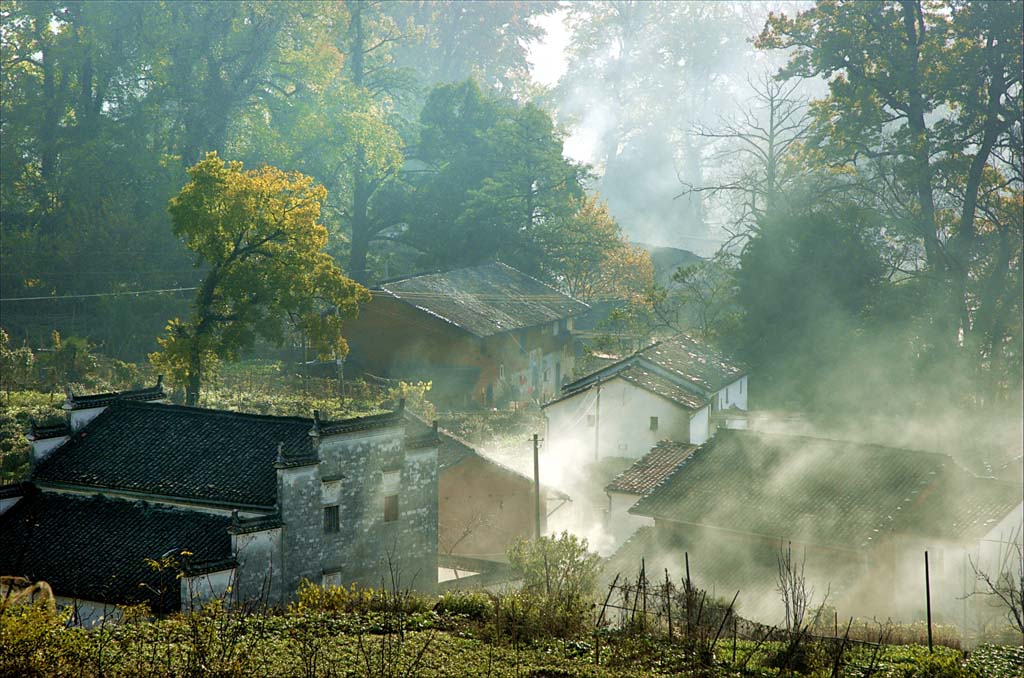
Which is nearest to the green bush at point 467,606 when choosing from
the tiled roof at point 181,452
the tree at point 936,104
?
the tiled roof at point 181,452

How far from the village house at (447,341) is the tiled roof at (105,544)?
750 inches

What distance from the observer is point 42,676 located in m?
12.9

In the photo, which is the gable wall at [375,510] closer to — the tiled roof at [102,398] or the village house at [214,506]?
the village house at [214,506]

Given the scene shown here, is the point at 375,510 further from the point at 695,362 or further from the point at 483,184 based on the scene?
the point at 483,184

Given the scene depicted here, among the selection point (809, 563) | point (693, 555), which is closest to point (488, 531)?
point (693, 555)

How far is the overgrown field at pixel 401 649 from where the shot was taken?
13.6 meters

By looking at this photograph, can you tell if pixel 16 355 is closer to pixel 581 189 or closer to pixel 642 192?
pixel 581 189

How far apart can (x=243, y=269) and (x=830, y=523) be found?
1696 centimetres

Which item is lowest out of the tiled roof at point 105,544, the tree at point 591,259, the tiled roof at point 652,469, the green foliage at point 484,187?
the tiled roof at point 105,544

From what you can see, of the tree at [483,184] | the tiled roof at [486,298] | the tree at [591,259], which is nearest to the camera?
the tiled roof at [486,298]

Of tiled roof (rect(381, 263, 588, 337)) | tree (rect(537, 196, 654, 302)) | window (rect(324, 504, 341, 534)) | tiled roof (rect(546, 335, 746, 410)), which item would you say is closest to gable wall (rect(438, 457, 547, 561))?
window (rect(324, 504, 341, 534))

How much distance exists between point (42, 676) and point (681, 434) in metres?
23.3

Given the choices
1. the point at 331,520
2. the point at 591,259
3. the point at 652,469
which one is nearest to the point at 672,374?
the point at 652,469

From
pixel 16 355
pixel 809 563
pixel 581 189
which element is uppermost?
pixel 581 189
